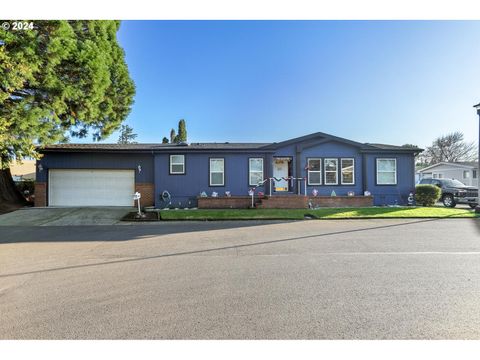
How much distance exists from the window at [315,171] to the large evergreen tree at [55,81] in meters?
11.3

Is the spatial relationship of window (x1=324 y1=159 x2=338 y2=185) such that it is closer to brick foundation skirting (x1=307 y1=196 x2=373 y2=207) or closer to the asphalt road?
brick foundation skirting (x1=307 y1=196 x2=373 y2=207)

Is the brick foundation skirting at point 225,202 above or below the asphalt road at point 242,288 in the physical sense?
above

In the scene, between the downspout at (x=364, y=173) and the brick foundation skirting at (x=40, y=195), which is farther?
the brick foundation skirting at (x=40, y=195)

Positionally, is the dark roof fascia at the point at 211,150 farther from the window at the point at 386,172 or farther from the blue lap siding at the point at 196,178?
the window at the point at 386,172

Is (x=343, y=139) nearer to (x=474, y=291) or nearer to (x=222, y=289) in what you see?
(x=474, y=291)

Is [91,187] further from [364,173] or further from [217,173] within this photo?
[364,173]

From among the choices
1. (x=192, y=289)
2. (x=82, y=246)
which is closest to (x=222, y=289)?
(x=192, y=289)

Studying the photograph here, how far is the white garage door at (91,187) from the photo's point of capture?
16516 millimetres

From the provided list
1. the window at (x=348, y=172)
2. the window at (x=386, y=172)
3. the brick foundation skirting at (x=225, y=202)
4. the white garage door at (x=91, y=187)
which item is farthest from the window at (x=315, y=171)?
the white garage door at (x=91, y=187)

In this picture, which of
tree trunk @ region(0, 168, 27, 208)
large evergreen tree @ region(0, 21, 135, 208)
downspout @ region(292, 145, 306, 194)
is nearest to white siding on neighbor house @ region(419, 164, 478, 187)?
downspout @ region(292, 145, 306, 194)

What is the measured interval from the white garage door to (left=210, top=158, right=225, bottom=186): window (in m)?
5.31

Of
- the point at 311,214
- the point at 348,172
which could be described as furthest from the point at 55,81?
the point at 348,172

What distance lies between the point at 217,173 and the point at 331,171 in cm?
672

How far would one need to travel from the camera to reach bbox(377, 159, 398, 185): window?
15867mm
